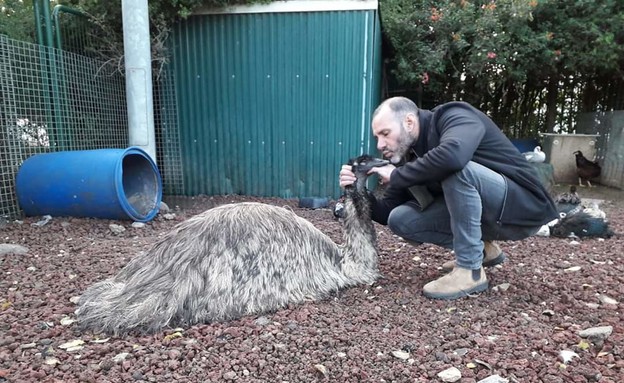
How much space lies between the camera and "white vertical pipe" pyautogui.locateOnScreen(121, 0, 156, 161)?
189 inches

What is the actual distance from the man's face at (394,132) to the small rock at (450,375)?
1.29 metres

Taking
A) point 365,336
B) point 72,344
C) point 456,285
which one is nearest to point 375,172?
point 456,285

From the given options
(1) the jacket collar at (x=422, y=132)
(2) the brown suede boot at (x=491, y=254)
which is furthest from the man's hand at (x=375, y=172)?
(2) the brown suede boot at (x=491, y=254)

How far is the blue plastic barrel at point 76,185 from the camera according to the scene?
4.26m

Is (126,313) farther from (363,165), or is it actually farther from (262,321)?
(363,165)

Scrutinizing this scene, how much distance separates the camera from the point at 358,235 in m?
2.78

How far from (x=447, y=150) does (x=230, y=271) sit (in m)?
1.29

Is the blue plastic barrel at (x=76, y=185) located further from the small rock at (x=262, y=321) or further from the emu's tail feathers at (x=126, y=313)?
the small rock at (x=262, y=321)

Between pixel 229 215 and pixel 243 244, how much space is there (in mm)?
198

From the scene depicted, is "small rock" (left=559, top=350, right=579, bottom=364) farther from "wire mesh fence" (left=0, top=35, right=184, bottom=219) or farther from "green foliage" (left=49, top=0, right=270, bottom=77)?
"green foliage" (left=49, top=0, right=270, bottom=77)

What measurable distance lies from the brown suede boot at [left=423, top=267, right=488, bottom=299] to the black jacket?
14.7 inches

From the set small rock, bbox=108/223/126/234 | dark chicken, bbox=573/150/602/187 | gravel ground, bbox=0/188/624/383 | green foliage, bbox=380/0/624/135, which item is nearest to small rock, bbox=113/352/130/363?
gravel ground, bbox=0/188/624/383

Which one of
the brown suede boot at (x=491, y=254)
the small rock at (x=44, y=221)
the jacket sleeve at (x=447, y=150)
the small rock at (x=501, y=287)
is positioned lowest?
the small rock at (x=44, y=221)

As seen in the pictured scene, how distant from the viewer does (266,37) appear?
6.11 meters
